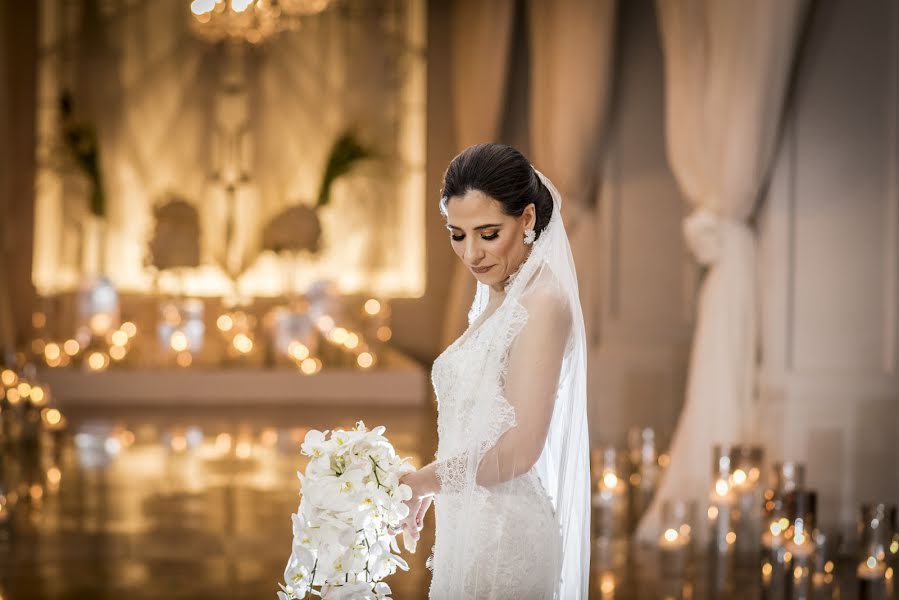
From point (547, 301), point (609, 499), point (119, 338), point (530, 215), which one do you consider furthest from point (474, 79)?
point (547, 301)

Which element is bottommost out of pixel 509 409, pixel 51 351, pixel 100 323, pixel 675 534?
pixel 675 534

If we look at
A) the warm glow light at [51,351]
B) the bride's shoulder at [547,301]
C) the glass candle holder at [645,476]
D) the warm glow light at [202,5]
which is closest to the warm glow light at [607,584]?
the glass candle holder at [645,476]

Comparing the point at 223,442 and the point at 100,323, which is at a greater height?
the point at 100,323

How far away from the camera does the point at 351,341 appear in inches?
431

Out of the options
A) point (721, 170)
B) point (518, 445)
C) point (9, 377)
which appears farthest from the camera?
point (9, 377)

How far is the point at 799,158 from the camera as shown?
5684mm

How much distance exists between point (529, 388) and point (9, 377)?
692 cm

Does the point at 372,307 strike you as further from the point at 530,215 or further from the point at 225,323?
the point at 530,215

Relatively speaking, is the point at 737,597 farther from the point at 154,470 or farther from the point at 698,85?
the point at 154,470

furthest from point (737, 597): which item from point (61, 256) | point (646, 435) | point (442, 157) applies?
point (61, 256)

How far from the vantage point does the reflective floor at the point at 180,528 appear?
473 cm

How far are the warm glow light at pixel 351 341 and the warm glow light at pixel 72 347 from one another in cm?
229

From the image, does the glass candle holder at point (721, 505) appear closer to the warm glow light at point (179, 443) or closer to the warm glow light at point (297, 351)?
the warm glow light at point (179, 443)

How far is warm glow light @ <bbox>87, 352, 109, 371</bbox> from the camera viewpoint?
10352 millimetres
